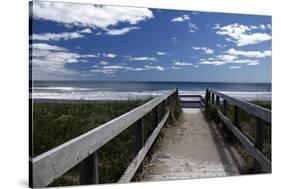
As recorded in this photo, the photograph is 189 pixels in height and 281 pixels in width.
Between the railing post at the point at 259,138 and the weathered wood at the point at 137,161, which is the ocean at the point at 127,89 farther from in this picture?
the weathered wood at the point at 137,161

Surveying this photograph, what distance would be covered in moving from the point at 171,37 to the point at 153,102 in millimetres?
655

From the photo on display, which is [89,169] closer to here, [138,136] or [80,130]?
[138,136]

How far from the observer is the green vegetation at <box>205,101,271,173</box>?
4.56m

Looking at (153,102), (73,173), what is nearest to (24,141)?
(73,173)

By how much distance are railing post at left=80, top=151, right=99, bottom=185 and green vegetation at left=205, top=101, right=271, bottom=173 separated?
1.99 meters

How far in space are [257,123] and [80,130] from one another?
1.70 m

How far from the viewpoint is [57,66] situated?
3.57 m

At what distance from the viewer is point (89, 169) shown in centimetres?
293

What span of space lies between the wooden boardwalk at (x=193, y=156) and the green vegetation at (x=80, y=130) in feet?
0.96

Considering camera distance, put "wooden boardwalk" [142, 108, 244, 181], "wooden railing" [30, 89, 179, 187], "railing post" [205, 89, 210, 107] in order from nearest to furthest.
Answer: "wooden railing" [30, 89, 179, 187] → "wooden boardwalk" [142, 108, 244, 181] → "railing post" [205, 89, 210, 107]

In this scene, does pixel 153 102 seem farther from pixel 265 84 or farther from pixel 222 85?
pixel 265 84

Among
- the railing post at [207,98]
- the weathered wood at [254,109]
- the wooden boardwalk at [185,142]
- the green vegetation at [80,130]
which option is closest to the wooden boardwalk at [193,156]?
the wooden boardwalk at [185,142]

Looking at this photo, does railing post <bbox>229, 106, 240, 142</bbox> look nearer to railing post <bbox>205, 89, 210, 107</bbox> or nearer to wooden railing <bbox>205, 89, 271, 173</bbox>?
wooden railing <bbox>205, 89, 271, 173</bbox>

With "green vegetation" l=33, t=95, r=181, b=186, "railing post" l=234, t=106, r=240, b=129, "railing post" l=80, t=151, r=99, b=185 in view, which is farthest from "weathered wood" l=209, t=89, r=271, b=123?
"railing post" l=80, t=151, r=99, b=185
